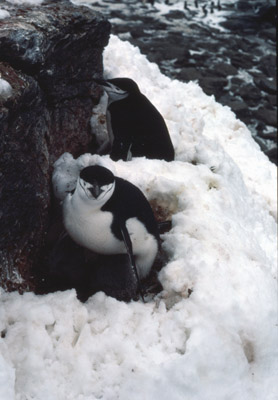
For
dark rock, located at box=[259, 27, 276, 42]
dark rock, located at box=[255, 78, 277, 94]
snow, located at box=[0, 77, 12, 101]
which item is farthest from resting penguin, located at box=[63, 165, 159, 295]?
dark rock, located at box=[259, 27, 276, 42]

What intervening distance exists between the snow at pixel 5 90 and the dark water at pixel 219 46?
595 cm

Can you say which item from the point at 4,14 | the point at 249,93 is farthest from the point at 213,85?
the point at 4,14

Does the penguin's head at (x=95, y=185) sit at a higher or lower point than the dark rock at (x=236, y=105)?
higher

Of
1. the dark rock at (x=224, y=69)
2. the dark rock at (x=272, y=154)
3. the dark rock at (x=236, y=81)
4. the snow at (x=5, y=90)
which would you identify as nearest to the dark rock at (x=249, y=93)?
the dark rock at (x=236, y=81)

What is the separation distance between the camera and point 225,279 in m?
2.57

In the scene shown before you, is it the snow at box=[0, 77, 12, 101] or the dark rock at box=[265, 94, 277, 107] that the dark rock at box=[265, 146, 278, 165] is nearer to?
the dark rock at box=[265, 94, 277, 107]

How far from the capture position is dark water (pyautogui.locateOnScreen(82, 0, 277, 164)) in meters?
8.96

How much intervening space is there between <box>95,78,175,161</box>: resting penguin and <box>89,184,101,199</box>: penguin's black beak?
1012mm

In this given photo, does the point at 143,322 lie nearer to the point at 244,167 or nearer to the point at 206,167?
the point at 206,167

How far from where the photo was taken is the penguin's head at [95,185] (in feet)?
8.19

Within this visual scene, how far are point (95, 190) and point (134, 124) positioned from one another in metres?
1.23

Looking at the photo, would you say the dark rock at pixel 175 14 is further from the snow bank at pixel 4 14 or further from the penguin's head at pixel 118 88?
the snow bank at pixel 4 14

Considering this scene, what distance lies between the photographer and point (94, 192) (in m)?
2.48

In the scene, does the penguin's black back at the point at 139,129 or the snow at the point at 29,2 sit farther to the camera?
the penguin's black back at the point at 139,129
